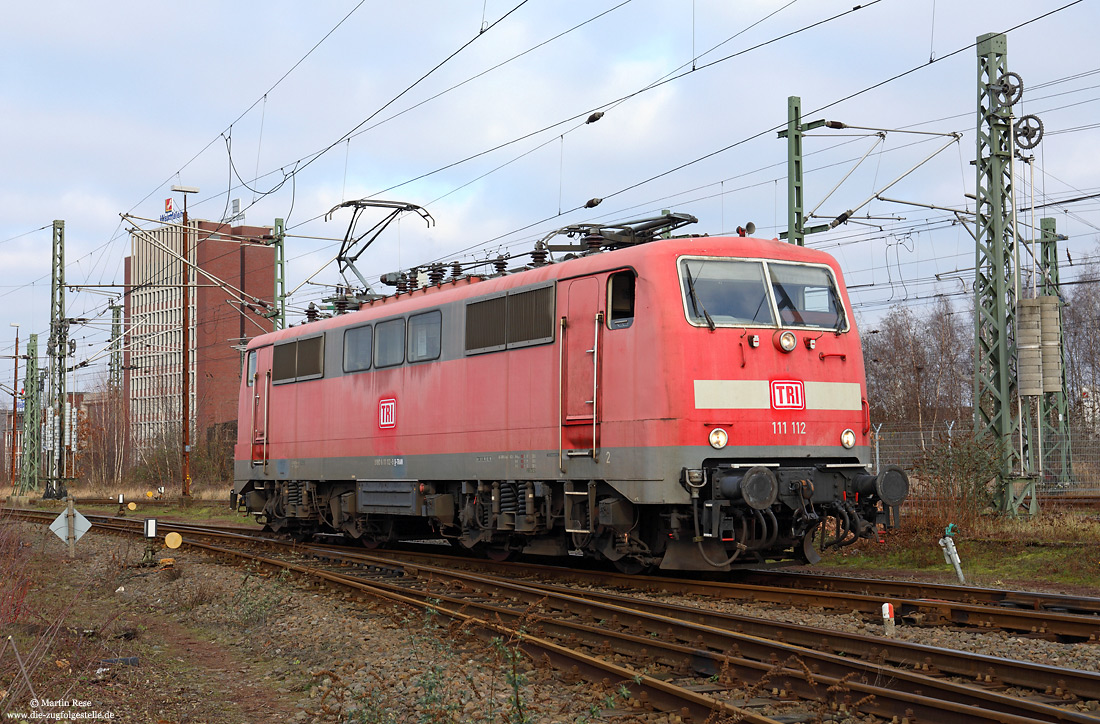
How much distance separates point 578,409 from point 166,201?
3128 centimetres

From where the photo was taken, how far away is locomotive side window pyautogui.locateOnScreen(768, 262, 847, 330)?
12.1 m

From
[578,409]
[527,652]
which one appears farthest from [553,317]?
[527,652]

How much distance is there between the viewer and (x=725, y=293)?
1189 centimetres

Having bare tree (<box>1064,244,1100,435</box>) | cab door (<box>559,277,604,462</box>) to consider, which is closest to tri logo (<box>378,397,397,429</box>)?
cab door (<box>559,277,604,462</box>)

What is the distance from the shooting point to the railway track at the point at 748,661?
646 centimetres

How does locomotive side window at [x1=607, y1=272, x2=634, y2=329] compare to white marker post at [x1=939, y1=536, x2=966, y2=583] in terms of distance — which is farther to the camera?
white marker post at [x1=939, y1=536, x2=966, y2=583]

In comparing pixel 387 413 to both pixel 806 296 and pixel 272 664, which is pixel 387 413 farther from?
pixel 806 296

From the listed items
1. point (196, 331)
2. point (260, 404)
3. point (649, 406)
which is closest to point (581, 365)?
point (649, 406)

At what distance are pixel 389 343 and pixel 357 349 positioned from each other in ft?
3.50

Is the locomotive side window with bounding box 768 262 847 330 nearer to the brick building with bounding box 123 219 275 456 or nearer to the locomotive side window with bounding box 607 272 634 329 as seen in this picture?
the locomotive side window with bounding box 607 272 634 329

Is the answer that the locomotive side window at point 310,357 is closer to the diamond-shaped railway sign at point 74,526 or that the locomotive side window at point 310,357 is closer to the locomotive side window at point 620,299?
the diamond-shaped railway sign at point 74,526

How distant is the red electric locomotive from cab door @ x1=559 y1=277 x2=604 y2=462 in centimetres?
2

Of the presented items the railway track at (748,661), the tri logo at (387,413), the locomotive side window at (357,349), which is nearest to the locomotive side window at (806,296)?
→ the railway track at (748,661)

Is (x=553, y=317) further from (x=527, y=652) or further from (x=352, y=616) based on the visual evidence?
(x=527, y=652)
